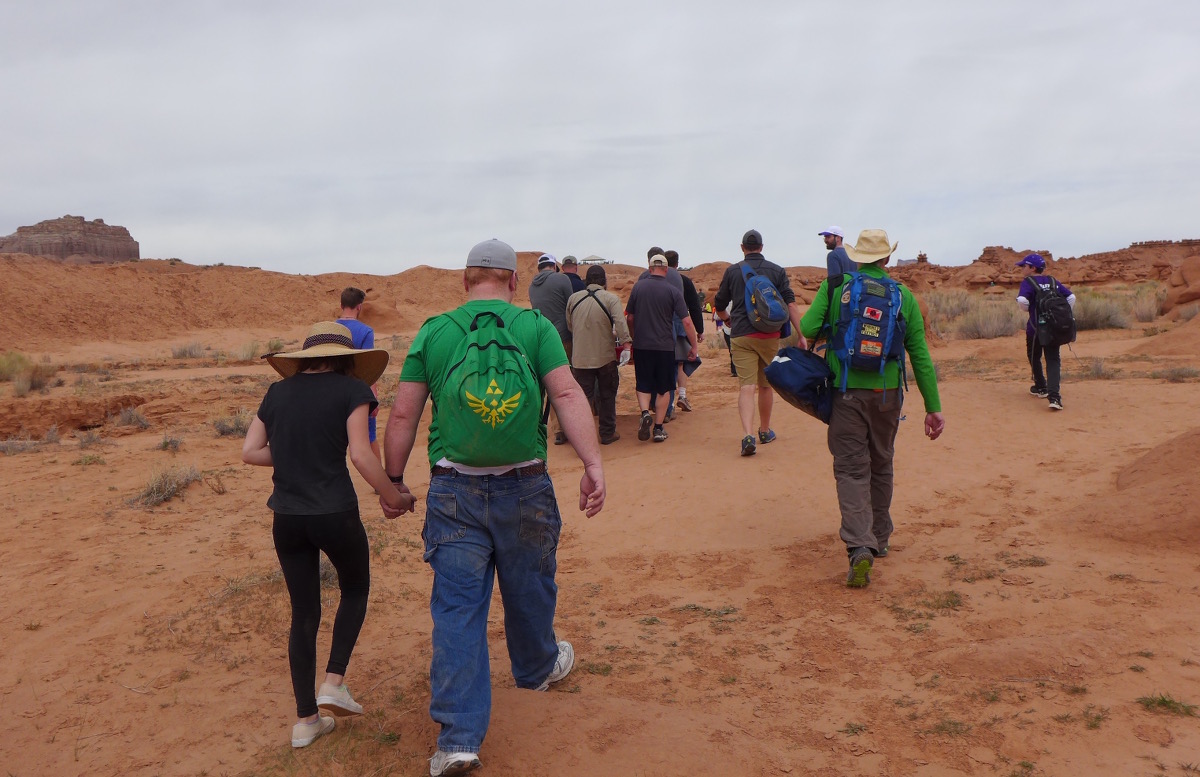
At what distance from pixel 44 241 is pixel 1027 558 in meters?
67.7

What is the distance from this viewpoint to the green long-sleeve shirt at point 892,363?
5242 millimetres

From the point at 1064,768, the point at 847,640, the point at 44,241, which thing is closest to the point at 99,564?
the point at 847,640

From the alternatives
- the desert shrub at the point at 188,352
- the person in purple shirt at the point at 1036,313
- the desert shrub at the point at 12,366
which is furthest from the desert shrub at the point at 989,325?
the desert shrub at the point at 188,352

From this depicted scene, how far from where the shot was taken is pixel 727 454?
28.7 ft

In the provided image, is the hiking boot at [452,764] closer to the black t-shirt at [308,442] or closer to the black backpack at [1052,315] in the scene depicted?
the black t-shirt at [308,442]

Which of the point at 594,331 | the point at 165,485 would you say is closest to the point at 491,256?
the point at 594,331

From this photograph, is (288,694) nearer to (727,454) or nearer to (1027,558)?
(1027,558)

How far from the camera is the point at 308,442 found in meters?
3.44

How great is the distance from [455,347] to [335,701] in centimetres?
161

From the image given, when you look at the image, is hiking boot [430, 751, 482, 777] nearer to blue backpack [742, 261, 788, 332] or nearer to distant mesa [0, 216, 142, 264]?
blue backpack [742, 261, 788, 332]

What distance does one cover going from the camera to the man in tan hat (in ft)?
17.0

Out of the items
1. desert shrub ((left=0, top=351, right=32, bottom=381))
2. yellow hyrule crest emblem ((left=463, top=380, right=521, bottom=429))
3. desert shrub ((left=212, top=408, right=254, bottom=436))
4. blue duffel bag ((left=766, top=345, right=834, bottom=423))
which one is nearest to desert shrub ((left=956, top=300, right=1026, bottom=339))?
desert shrub ((left=212, top=408, right=254, bottom=436))

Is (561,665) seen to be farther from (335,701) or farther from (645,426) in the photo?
(645,426)

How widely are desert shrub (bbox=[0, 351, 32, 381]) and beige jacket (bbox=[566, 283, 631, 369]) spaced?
16106mm
